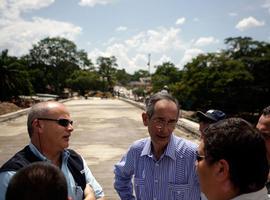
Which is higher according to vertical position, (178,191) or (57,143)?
(57,143)

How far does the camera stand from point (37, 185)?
164 cm

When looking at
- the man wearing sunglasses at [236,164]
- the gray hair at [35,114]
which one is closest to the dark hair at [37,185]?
the man wearing sunglasses at [236,164]

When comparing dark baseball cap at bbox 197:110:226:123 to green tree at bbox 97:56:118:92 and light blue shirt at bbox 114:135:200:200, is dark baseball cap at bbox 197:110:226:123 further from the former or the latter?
green tree at bbox 97:56:118:92

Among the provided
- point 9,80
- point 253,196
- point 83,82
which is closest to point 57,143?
point 253,196

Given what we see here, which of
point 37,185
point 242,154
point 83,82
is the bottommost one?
point 83,82

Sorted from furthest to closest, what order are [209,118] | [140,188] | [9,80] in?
[9,80], [209,118], [140,188]

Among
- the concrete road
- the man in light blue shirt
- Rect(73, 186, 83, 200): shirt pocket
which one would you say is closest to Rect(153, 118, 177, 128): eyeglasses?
the man in light blue shirt

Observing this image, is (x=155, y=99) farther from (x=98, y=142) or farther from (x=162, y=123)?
(x=98, y=142)

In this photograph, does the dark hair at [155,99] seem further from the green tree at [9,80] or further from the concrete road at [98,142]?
the green tree at [9,80]

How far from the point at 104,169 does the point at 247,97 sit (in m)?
24.0

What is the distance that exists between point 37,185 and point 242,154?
2.88 feet

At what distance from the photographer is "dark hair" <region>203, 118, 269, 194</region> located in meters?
1.63

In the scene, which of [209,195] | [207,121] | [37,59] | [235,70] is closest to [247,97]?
[235,70]

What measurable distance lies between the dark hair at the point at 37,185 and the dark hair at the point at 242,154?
2.23 ft
